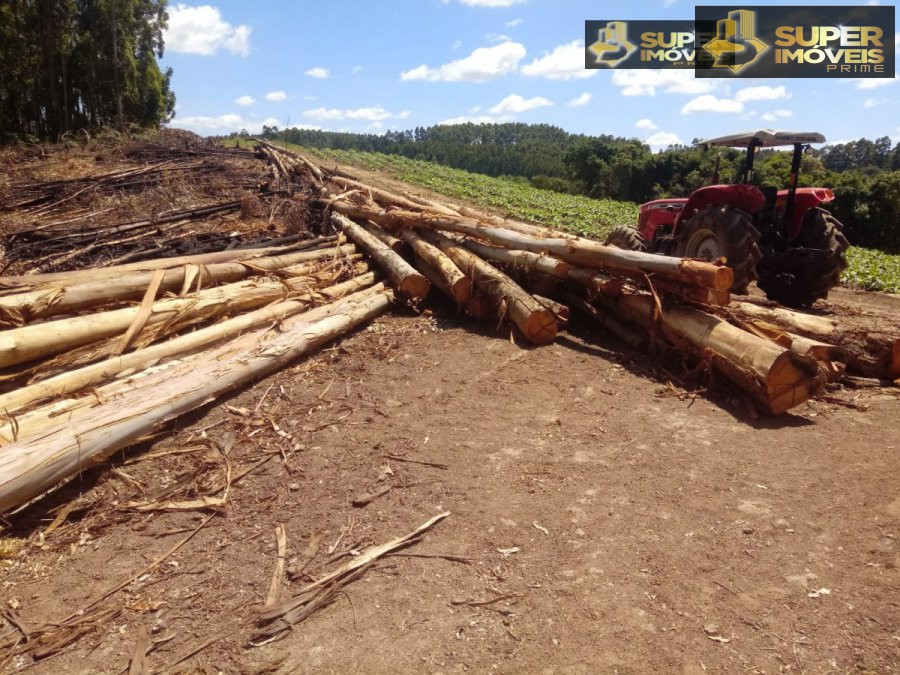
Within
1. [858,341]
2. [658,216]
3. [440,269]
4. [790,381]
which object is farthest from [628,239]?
[790,381]

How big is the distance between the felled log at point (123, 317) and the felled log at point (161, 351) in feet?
0.68

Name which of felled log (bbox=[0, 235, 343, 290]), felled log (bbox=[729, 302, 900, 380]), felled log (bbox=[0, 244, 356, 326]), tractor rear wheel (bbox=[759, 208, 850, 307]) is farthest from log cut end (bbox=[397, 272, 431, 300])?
tractor rear wheel (bbox=[759, 208, 850, 307])

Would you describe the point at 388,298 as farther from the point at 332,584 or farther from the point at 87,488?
the point at 332,584

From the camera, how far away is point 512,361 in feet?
19.3

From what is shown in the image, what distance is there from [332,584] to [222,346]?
10.5 ft

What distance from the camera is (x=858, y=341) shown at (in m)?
5.49

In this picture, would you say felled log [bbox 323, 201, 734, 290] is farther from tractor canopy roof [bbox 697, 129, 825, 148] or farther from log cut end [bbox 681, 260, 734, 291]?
tractor canopy roof [bbox 697, 129, 825, 148]

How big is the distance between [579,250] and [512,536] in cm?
401

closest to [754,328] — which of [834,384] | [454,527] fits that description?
[834,384]

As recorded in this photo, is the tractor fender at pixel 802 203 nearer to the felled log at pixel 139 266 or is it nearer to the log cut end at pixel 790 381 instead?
the log cut end at pixel 790 381

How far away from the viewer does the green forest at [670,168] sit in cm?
3125

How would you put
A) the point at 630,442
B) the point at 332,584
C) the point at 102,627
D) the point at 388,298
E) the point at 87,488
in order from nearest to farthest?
the point at 102,627 → the point at 332,584 → the point at 87,488 → the point at 630,442 → the point at 388,298

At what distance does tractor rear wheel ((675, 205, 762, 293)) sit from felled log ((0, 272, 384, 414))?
4.29 m

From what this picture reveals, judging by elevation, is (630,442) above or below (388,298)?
below
